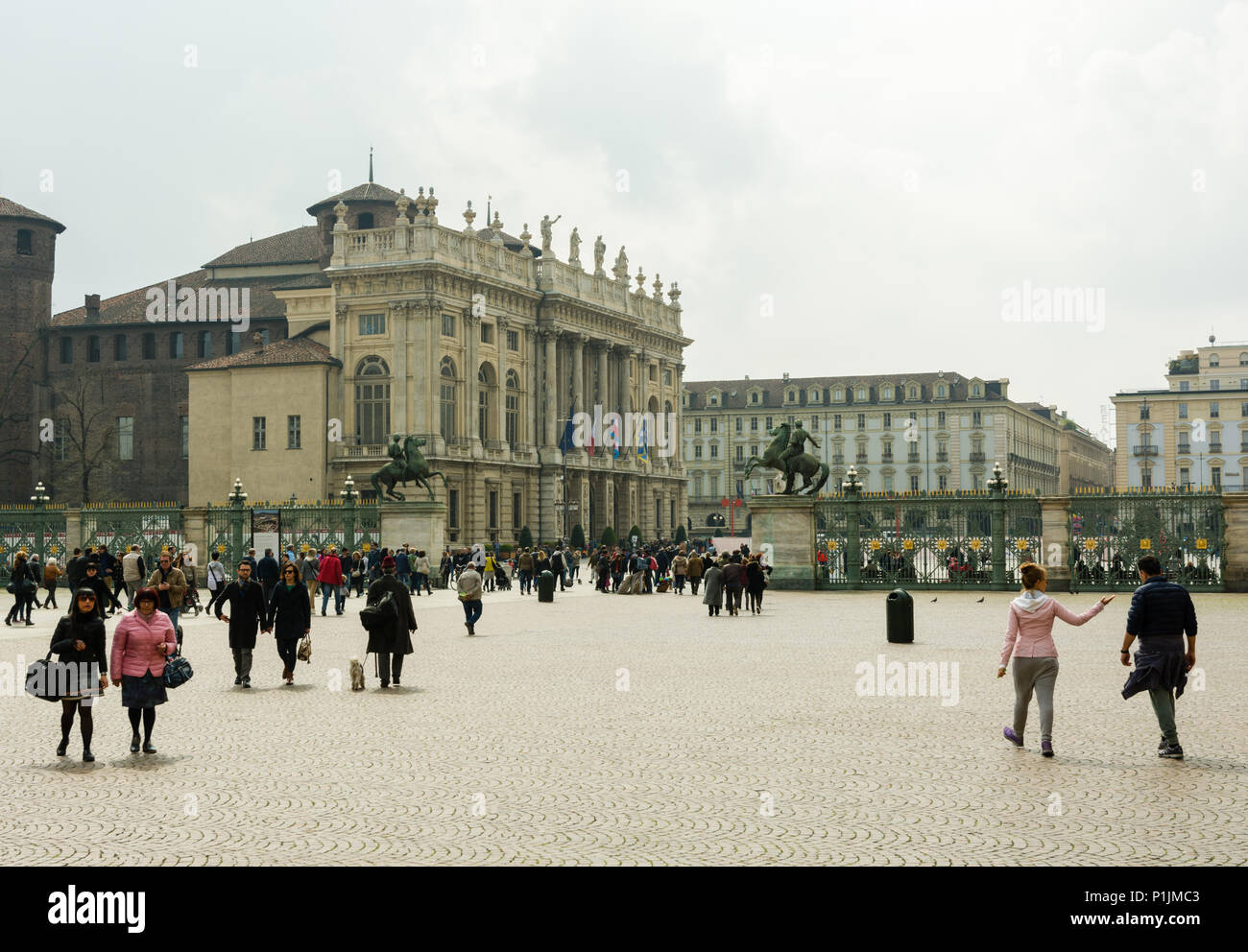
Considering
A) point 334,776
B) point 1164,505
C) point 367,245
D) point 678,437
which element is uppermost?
point 367,245

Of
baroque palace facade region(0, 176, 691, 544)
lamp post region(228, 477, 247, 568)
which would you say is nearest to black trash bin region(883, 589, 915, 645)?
lamp post region(228, 477, 247, 568)

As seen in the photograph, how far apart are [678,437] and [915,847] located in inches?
3763

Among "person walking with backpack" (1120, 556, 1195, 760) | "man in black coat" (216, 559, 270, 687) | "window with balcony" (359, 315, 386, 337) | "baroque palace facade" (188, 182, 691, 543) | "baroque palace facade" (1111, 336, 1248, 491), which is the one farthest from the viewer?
"baroque palace facade" (1111, 336, 1248, 491)

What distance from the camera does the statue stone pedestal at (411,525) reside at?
4484cm

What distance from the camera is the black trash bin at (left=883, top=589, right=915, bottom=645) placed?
22828 mm

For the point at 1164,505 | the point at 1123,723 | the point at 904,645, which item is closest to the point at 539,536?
the point at 1164,505

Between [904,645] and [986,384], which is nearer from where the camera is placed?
[904,645]

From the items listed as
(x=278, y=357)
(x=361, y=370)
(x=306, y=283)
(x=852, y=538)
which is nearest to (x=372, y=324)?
(x=361, y=370)

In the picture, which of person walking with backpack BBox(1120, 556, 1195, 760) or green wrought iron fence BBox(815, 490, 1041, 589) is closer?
person walking with backpack BBox(1120, 556, 1195, 760)

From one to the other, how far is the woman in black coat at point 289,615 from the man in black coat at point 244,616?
245 mm

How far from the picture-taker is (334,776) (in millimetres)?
11125

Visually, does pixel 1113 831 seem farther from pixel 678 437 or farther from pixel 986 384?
pixel 986 384

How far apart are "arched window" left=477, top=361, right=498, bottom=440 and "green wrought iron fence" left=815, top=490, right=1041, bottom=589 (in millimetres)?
38420

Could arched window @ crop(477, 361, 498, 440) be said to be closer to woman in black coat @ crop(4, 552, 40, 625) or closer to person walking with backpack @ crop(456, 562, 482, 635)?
woman in black coat @ crop(4, 552, 40, 625)
